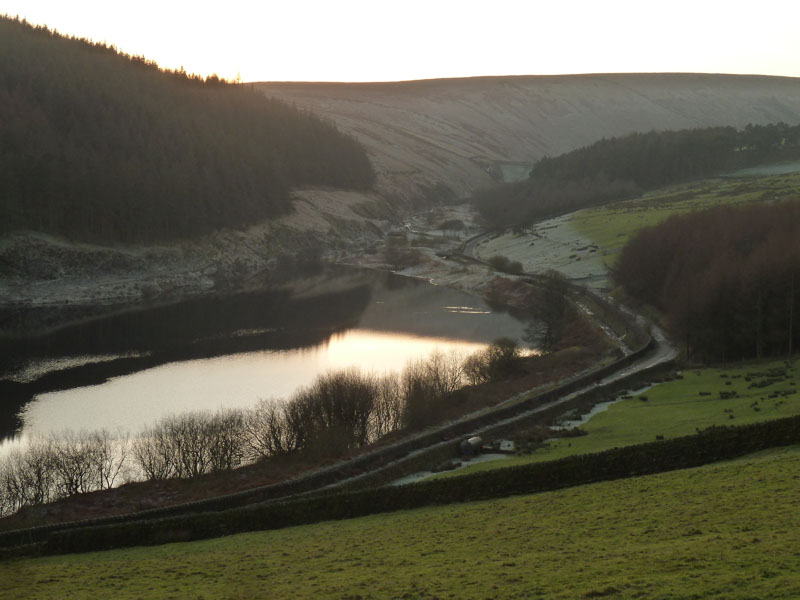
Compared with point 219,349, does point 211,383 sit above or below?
below

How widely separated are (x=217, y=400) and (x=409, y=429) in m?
10.5

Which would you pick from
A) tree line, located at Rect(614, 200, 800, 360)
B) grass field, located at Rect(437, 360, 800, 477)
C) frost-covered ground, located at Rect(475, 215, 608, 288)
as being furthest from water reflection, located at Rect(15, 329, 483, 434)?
frost-covered ground, located at Rect(475, 215, 608, 288)

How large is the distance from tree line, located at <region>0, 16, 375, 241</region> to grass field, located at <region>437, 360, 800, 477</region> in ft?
189

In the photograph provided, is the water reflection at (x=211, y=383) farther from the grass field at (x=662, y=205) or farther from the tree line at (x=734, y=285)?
the grass field at (x=662, y=205)

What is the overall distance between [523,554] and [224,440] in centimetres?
1621

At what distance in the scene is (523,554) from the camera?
53.6 ft

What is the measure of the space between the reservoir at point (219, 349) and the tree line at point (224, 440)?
375 centimetres

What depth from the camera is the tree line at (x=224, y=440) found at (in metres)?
28.7

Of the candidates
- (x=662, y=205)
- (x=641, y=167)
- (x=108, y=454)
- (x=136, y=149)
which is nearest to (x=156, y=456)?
(x=108, y=454)

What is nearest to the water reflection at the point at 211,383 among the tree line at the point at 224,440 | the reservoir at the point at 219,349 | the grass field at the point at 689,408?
the reservoir at the point at 219,349

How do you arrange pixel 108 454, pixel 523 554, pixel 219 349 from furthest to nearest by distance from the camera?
pixel 219 349 < pixel 108 454 < pixel 523 554

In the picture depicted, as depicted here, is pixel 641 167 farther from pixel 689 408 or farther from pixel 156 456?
pixel 156 456

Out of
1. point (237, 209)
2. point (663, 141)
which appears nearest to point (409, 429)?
point (237, 209)

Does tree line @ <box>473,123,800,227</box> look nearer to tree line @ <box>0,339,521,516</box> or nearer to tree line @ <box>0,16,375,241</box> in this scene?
tree line @ <box>0,16,375,241</box>
